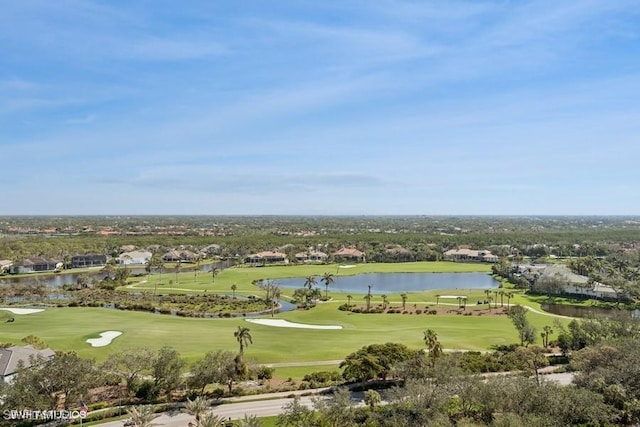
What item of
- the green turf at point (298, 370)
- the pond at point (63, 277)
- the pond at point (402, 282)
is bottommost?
the pond at point (402, 282)

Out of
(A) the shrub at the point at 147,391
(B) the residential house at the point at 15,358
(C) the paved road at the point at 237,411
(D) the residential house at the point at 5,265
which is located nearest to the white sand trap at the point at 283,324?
(C) the paved road at the point at 237,411

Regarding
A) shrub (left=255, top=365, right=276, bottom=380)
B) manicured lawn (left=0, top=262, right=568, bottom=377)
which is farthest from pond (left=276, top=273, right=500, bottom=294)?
shrub (left=255, top=365, right=276, bottom=380)

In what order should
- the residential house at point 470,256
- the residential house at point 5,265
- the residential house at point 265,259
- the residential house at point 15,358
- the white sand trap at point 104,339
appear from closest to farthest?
1. the residential house at point 15,358
2. the white sand trap at point 104,339
3. the residential house at point 5,265
4. the residential house at point 265,259
5. the residential house at point 470,256

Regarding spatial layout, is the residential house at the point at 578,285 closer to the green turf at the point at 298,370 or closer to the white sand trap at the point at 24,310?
the green turf at the point at 298,370

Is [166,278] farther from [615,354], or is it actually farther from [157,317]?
[615,354]

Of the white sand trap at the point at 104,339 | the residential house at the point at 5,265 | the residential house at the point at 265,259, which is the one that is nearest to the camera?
the white sand trap at the point at 104,339

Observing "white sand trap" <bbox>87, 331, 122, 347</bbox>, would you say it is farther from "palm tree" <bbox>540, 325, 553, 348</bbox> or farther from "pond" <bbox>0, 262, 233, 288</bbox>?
"pond" <bbox>0, 262, 233, 288</bbox>

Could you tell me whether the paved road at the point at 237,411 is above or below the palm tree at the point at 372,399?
below
